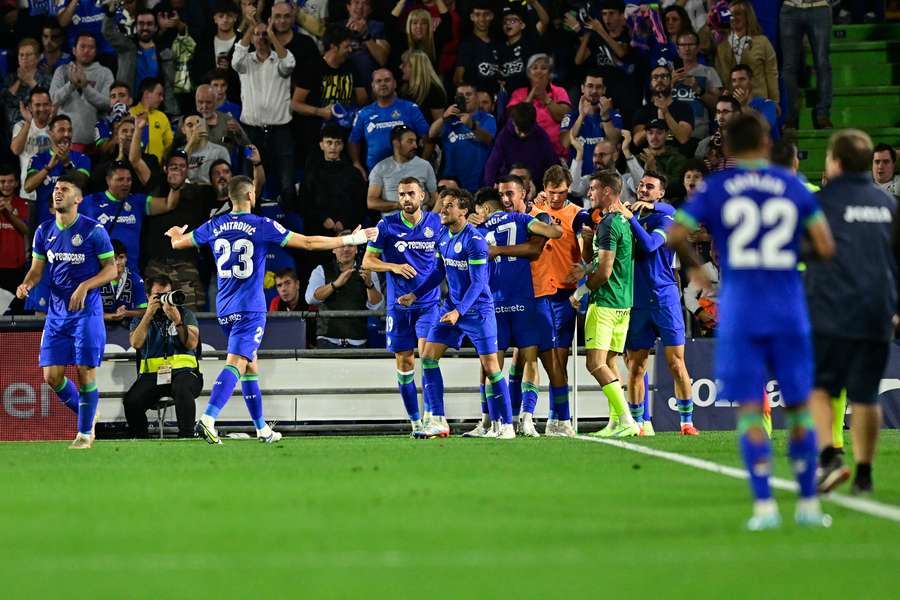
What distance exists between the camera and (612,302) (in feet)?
48.0

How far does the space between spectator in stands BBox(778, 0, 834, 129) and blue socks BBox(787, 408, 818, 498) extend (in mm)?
14566

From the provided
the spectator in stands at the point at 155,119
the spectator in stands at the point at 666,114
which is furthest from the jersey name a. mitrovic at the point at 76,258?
the spectator in stands at the point at 666,114

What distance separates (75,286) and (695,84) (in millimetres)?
9653

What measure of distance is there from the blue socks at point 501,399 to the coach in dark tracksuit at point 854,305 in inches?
249

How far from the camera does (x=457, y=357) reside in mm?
17547

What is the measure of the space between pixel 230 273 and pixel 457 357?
4.29 metres

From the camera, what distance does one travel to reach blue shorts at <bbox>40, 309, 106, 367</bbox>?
535 inches

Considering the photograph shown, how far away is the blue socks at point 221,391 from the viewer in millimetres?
13780

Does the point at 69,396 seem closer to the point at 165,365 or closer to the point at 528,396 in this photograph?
the point at 165,365

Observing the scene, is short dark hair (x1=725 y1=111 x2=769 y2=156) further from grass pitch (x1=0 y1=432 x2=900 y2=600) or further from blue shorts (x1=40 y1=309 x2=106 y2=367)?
blue shorts (x1=40 y1=309 x2=106 y2=367)

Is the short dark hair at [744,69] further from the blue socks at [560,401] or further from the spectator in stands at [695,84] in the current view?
the blue socks at [560,401]

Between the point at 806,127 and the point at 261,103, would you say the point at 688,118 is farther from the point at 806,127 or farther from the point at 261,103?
the point at 261,103

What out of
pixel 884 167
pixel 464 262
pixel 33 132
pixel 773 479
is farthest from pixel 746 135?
pixel 33 132

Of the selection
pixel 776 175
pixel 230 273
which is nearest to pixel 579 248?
pixel 230 273
